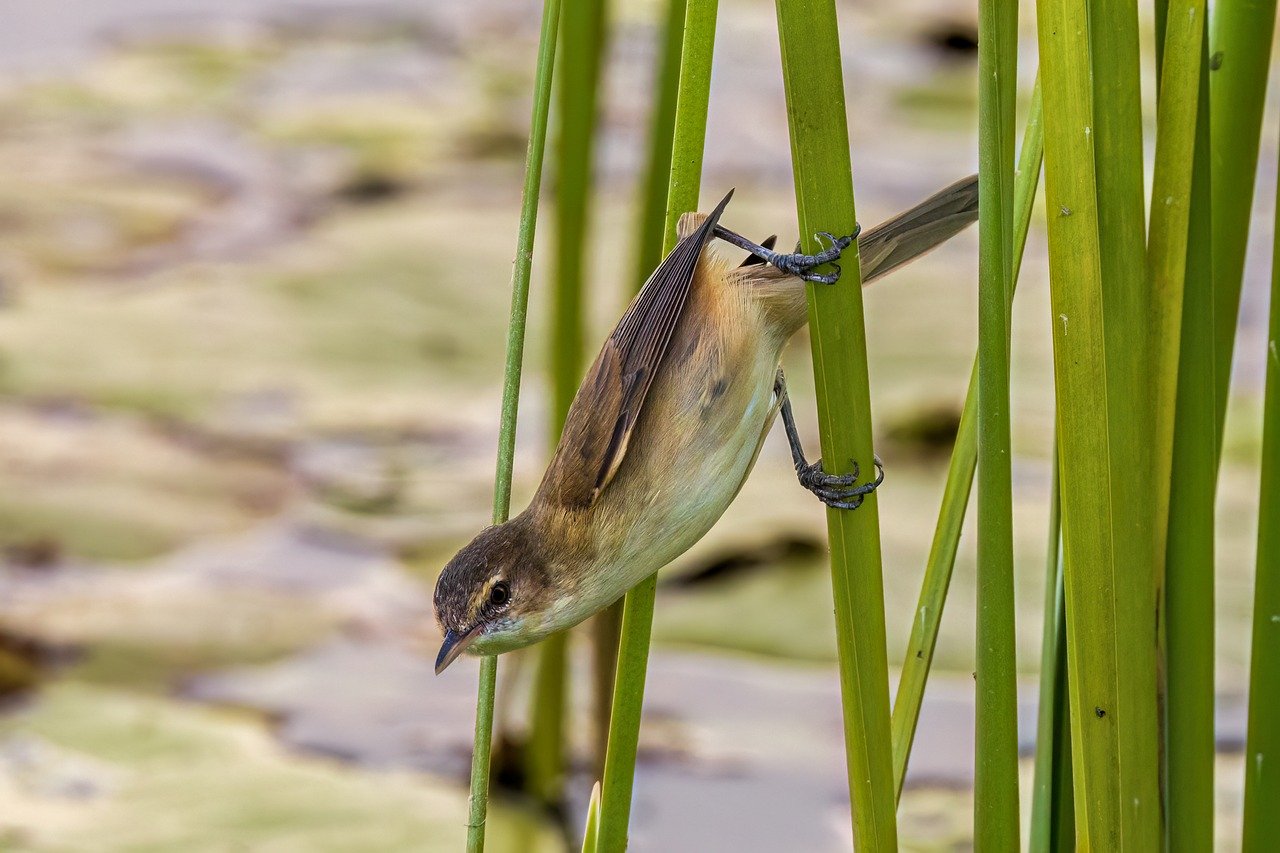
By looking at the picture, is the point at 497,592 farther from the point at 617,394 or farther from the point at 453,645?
the point at 617,394

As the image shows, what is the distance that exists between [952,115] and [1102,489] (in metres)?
5.01

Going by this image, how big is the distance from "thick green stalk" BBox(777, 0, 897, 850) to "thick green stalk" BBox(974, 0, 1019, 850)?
4.0 inches

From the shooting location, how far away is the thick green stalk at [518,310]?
1.24 metres

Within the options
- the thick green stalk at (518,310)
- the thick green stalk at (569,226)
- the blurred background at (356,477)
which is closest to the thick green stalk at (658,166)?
the thick green stalk at (569,226)

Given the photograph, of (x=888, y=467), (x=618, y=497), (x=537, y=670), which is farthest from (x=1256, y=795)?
(x=888, y=467)

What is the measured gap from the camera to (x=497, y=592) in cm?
166

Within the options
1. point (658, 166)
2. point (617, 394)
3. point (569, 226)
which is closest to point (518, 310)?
point (617, 394)

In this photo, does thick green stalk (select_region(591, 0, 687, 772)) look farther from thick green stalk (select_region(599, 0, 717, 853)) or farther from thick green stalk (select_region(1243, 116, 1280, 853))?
thick green stalk (select_region(1243, 116, 1280, 853))

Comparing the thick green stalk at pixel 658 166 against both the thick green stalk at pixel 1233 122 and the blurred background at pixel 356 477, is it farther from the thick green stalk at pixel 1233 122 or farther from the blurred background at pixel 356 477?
the thick green stalk at pixel 1233 122

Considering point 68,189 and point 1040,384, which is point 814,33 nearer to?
point 1040,384

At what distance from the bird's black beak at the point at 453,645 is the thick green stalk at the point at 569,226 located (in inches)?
28.1

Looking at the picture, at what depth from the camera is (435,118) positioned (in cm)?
596

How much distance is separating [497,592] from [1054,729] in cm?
67

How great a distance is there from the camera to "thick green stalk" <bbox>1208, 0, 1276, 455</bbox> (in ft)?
4.30
